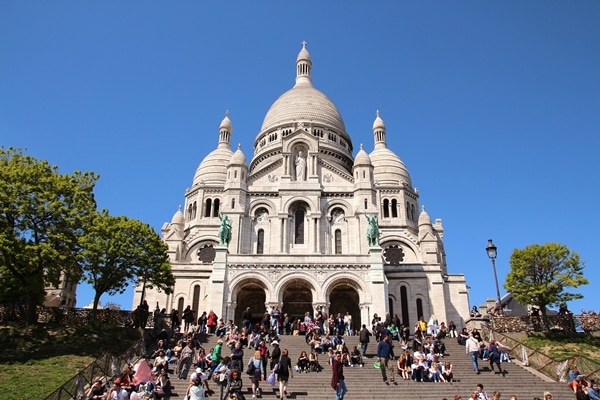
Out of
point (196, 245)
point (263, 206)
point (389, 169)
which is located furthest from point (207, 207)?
point (389, 169)

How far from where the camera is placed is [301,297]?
38.6 m

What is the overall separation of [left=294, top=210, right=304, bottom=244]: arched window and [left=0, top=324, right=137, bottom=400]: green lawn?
16.7 meters

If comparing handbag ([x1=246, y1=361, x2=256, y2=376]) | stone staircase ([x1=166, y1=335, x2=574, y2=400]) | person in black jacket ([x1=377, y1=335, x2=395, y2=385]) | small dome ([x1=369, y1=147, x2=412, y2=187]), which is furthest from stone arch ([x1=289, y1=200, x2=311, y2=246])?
handbag ([x1=246, y1=361, x2=256, y2=376])

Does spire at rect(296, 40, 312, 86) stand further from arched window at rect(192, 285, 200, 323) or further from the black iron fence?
the black iron fence

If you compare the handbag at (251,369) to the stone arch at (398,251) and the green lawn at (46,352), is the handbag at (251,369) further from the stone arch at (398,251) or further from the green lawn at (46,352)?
the stone arch at (398,251)

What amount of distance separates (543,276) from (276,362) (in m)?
19.4

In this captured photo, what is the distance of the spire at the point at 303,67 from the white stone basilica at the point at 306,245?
19.4 metres

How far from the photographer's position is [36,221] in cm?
2670

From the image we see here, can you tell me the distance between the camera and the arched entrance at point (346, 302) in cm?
3802

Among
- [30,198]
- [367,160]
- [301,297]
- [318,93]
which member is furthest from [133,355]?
[318,93]

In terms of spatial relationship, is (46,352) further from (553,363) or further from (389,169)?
(389,169)

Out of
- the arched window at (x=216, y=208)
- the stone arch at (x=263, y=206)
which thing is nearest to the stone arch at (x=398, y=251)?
the stone arch at (x=263, y=206)

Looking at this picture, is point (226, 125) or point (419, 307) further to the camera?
point (226, 125)

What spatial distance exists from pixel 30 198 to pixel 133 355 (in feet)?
33.5
